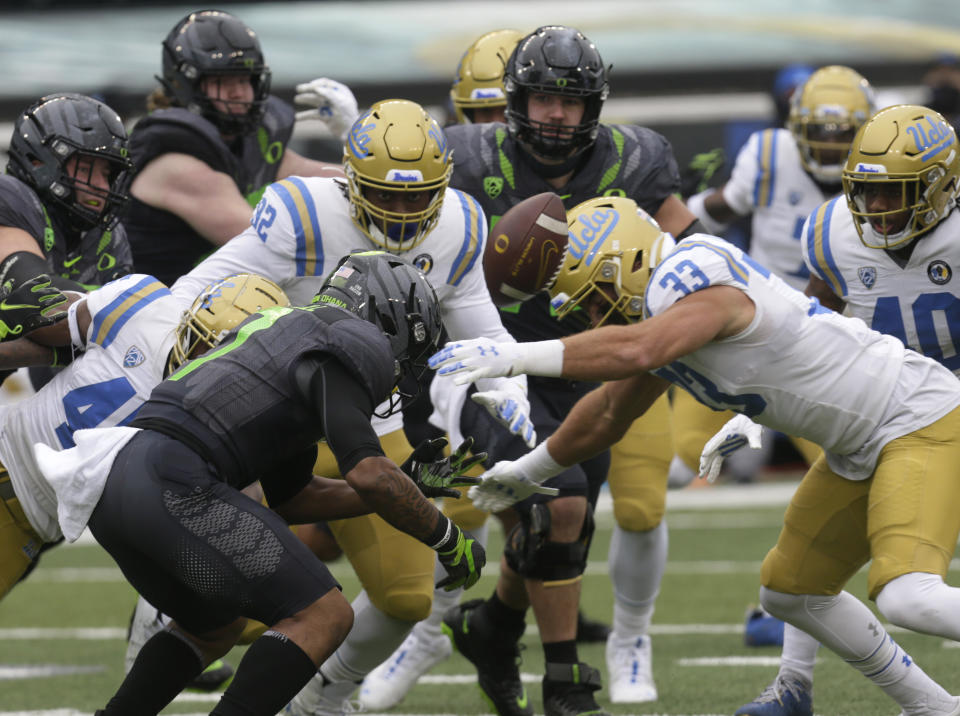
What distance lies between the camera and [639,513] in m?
5.09

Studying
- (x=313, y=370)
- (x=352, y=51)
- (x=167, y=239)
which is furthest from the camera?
(x=352, y=51)

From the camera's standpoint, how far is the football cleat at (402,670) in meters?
4.94

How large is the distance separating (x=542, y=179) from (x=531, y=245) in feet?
3.61

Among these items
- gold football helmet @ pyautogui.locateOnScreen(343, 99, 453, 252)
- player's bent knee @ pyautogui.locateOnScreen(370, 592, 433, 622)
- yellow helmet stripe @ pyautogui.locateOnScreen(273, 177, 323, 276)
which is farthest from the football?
player's bent knee @ pyautogui.locateOnScreen(370, 592, 433, 622)

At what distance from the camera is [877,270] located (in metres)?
4.34

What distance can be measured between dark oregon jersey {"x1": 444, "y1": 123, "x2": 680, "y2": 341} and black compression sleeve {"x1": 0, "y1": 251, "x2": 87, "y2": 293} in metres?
1.35

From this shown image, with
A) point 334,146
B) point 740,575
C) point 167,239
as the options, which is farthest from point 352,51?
point 167,239

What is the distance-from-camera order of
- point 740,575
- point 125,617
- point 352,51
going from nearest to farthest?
1. point 125,617
2. point 740,575
3. point 352,51

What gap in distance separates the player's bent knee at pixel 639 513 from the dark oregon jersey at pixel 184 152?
1692 millimetres

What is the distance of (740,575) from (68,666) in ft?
10.8

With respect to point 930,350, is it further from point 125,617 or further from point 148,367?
point 125,617

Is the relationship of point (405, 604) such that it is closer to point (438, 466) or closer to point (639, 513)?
point (438, 466)

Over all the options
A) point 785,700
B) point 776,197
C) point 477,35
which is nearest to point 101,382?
point 785,700

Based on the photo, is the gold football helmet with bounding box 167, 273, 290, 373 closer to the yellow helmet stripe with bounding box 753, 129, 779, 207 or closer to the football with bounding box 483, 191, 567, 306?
the football with bounding box 483, 191, 567, 306
